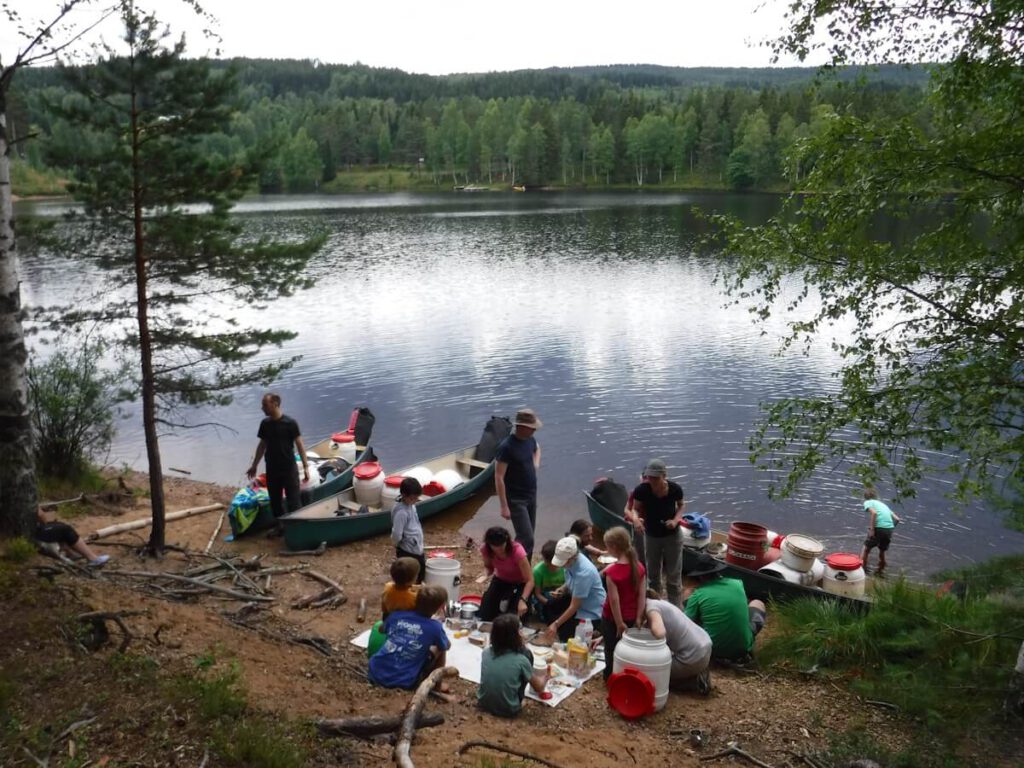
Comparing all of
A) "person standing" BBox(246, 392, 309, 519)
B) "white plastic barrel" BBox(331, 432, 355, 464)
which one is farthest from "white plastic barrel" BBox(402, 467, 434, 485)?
"person standing" BBox(246, 392, 309, 519)

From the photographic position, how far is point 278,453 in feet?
35.8

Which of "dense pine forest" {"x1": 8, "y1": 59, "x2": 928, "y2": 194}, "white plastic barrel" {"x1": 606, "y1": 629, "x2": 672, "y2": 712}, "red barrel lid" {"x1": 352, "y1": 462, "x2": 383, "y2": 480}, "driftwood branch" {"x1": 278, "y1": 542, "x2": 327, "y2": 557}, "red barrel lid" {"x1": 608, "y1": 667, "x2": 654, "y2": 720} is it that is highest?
"dense pine forest" {"x1": 8, "y1": 59, "x2": 928, "y2": 194}

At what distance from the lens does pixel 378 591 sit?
1004 cm

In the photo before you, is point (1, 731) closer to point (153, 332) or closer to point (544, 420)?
point (153, 332)

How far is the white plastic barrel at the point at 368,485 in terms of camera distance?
12.7m

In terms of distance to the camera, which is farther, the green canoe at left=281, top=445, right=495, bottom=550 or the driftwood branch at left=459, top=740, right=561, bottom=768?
the green canoe at left=281, top=445, right=495, bottom=550

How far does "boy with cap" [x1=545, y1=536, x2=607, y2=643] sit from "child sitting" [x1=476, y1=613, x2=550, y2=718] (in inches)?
52.4

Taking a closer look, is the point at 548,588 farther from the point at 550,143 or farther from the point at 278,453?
the point at 550,143

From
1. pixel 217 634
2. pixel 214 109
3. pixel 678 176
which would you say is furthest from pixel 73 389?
pixel 678 176

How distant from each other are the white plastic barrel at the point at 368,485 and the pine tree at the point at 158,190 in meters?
3.07

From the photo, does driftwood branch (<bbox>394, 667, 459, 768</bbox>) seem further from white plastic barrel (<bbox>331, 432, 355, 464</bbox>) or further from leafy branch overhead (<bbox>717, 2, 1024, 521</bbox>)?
white plastic barrel (<bbox>331, 432, 355, 464</bbox>)

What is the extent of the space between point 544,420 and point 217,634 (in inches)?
502

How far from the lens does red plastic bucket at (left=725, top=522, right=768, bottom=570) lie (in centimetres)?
1060

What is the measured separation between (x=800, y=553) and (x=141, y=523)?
9.69 meters
